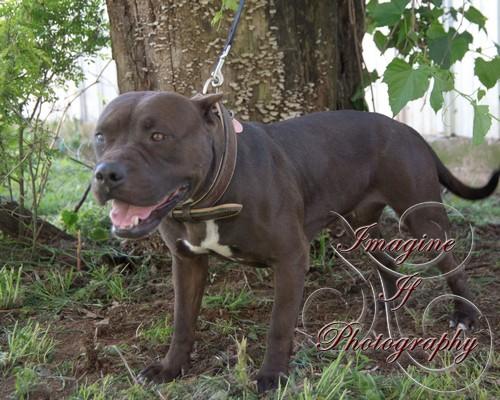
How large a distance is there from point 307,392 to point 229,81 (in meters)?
2.22

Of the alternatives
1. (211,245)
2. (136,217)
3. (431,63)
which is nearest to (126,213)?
(136,217)

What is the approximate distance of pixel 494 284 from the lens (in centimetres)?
448

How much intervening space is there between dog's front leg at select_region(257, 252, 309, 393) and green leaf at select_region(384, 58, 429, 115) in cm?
87

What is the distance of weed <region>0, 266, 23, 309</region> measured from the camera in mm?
4301

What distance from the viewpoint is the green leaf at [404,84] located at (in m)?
3.61

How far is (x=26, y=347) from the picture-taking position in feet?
12.2

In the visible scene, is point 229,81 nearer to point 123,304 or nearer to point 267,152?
point 267,152

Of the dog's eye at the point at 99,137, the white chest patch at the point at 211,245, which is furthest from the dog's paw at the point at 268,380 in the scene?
the dog's eye at the point at 99,137

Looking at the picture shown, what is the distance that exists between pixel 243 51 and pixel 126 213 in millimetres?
1900

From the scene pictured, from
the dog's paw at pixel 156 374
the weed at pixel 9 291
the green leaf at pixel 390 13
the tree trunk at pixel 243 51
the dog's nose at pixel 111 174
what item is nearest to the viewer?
the dog's nose at pixel 111 174

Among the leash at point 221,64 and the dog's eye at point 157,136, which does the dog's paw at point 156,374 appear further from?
the leash at point 221,64

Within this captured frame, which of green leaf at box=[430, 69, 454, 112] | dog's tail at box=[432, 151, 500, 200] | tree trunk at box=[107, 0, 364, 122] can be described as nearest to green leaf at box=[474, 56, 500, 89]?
green leaf at box=[430, 69, 454, 112]

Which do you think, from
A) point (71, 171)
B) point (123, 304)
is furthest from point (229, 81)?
point (71, 171)

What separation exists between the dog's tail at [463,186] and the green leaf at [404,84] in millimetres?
677
